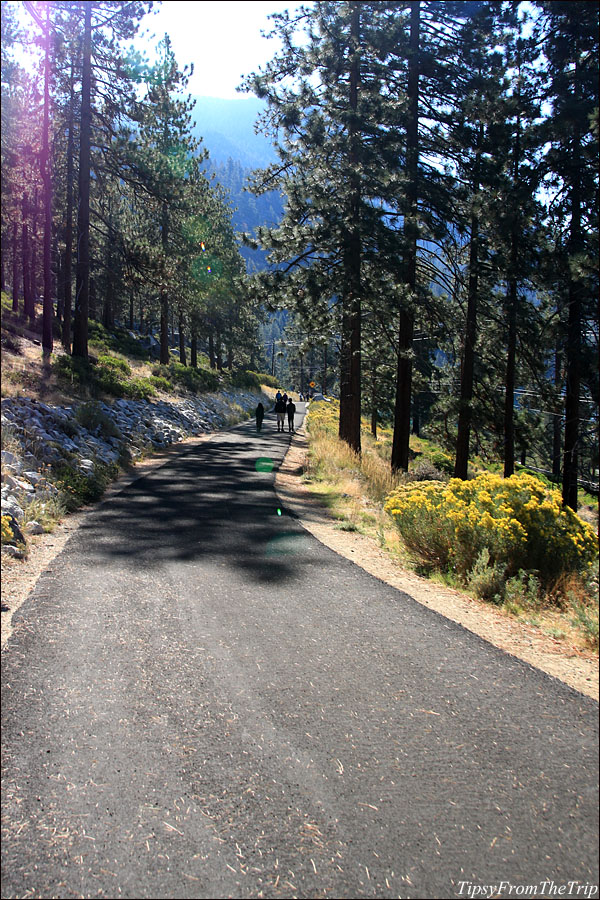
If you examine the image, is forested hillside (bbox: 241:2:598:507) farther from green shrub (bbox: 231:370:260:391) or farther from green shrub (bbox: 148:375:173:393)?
green shrub (bbox: 231:370:260:391)

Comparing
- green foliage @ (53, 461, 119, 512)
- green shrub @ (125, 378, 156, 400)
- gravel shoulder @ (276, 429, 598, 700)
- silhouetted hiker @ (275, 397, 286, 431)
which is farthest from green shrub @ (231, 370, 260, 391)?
gravel shoulder @ (276, 429, 598, 700)

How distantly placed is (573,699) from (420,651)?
120cm

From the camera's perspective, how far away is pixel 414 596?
6.44 metres

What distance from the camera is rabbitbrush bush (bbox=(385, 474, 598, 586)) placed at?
273 inches

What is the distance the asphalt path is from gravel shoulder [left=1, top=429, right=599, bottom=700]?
0.23 m

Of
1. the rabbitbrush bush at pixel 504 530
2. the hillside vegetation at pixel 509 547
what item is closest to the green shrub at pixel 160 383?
the hillside vegetation at pixel 509 547

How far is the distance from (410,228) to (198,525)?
9.76 metres

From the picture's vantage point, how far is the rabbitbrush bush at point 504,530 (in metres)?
6.92

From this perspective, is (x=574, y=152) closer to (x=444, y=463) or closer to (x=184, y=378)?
(x=184, y=378)

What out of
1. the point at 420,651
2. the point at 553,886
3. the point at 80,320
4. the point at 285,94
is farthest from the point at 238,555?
the point at 80,320

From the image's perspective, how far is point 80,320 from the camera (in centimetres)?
2070

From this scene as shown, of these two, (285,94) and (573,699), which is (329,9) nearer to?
(285,94)

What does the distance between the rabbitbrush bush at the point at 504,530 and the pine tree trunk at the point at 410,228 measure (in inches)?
320

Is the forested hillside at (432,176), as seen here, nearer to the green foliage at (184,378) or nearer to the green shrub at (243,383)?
the green foliage at (184,378)
